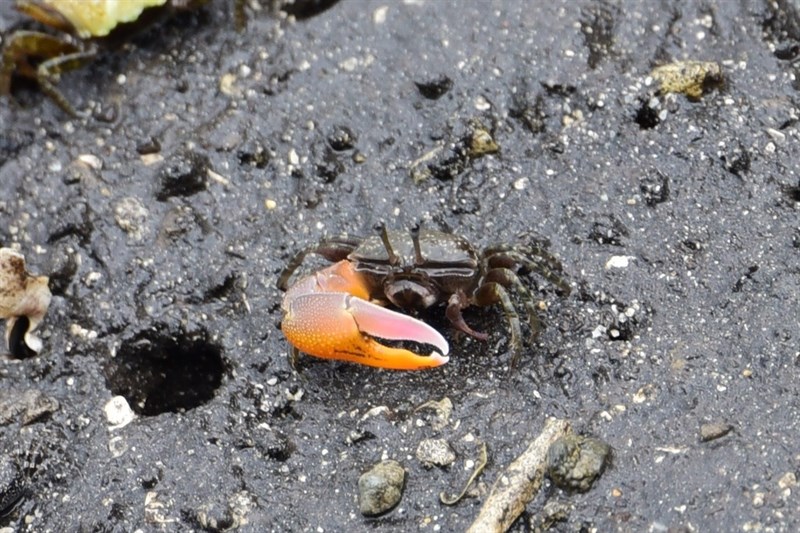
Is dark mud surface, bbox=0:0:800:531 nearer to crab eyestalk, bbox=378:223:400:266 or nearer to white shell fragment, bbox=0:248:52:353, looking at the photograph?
white shell fragment, bbox=0:248:52:353

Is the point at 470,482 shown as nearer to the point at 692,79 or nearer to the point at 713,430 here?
the point at 713,430

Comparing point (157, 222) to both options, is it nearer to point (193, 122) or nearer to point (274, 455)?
point (193, 122)

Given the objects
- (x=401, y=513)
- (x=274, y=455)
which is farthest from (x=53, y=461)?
(x=401, y=513)

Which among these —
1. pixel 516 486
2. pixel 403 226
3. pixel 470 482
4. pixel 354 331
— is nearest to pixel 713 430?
pixel 516 486

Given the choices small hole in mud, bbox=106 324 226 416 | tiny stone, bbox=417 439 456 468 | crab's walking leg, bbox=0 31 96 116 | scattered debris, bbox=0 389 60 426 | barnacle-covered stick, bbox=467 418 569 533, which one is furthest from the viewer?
crab's walking leg, bbox=0 31 96 116

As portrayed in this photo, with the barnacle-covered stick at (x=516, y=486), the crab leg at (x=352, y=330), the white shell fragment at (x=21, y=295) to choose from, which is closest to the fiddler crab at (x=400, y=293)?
the crab leg at (x=352, y=330)

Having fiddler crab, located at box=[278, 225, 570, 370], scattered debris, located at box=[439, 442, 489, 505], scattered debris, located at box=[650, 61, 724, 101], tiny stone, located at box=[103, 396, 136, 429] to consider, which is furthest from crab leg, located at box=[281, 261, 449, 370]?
scattered debris, located at box=[650, 61, 724, 101]
